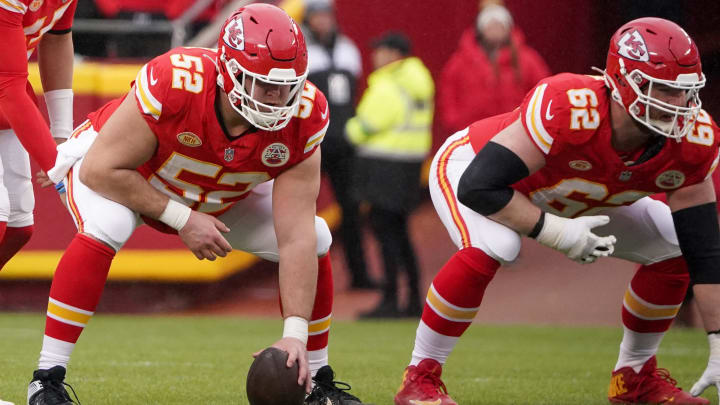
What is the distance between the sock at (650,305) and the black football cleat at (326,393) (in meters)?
1.19

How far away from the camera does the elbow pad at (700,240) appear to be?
402 centimetres

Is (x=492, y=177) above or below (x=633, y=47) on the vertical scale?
below

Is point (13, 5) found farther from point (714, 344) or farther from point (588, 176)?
point (714, 344)

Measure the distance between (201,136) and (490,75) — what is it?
5183 millimetres

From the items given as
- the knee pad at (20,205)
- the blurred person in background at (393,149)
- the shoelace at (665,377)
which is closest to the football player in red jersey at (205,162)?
the knee pad at (20,205)

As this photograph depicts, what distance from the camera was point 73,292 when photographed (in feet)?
12.0

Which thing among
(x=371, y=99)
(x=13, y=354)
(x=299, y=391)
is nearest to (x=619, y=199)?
(x=299, y=391)

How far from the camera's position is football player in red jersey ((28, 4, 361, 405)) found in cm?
365

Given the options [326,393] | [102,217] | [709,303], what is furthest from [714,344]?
[102,217]

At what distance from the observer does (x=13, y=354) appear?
18.4 ft

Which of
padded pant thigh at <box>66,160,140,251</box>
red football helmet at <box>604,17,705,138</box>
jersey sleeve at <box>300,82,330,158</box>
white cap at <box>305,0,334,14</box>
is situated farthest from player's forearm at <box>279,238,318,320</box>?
white cap at <box>305,0,334,14</box>

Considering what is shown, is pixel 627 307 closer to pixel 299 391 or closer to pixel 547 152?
pixel 547 152

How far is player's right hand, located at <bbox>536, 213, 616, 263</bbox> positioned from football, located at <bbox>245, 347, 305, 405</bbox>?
1.06 metres

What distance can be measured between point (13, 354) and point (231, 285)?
3.26 m
